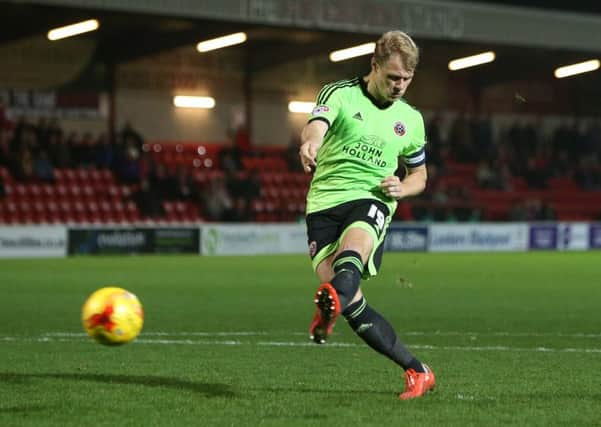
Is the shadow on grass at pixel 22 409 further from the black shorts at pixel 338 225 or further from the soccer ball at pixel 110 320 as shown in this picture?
the black shorts at pixel 338 225

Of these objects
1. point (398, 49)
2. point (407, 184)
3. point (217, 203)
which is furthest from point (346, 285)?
point (217, 203)

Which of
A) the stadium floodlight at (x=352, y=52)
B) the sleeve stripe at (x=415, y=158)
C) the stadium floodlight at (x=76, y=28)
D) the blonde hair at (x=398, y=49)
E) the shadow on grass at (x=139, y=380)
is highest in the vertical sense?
the stadium floodlight at (x=76, y=28)

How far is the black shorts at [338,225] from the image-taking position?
673 centimetres

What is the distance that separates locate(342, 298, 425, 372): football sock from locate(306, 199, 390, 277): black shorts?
0.74 ft

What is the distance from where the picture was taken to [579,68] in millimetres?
37062

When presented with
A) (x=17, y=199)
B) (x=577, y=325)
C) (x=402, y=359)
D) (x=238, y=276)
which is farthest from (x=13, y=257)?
(x=402, y=359)

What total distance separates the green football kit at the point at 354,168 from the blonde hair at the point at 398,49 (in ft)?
1.09

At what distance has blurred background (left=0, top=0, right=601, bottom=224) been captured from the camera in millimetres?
28062

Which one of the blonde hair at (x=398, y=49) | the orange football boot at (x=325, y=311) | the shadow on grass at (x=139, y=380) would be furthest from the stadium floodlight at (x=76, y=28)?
the orange football boot at (x=325, y=311)

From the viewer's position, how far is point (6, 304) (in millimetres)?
13656

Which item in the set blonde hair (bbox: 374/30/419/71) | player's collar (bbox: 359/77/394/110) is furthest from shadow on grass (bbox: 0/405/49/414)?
blonde hair (bbox: 374/30/419/71)

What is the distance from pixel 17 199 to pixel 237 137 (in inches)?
330

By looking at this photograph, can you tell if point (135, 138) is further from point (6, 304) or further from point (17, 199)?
point (6, 304)

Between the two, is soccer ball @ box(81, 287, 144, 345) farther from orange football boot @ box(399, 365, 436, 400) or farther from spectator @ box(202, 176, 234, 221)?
spectator @ box(202, 176, 234, 221)
